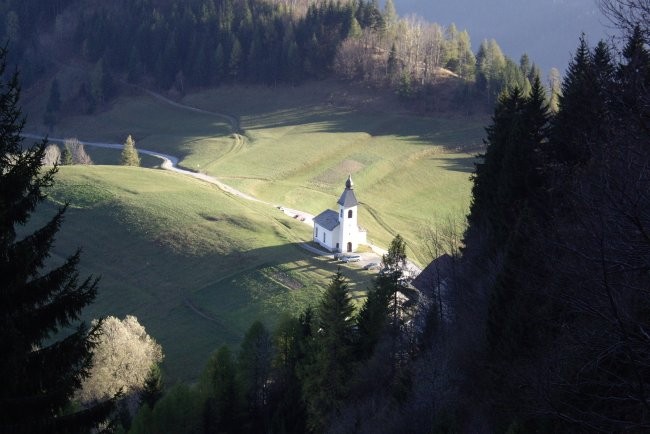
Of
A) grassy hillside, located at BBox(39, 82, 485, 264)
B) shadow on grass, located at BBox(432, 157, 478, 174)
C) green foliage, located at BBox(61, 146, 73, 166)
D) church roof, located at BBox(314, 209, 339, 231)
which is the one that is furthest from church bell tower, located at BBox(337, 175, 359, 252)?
green foliage, located at BBox(61, 146, 73, 166)

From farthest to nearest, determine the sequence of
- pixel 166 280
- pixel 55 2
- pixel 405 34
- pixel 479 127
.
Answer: pixel 55 2, pixel 405 34, pixel 479 127, pixel 166 280

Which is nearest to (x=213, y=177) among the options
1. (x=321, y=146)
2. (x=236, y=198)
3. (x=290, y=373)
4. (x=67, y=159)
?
(x=236, y=198)

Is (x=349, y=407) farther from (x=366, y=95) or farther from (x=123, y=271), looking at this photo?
(x=366, y=95)

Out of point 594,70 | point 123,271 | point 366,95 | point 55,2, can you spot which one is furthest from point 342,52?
point 594,70

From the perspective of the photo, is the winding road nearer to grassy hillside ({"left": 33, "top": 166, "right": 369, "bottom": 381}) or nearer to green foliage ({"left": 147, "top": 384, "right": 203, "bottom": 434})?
grassy hillside ({"left": 33, "top": 166, "right": 369, "bottom": 381})

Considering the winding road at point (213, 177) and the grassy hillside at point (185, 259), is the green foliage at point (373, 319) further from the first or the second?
the grassy hillside at point (185, 259)

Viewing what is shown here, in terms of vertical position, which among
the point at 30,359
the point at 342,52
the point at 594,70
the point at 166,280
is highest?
the point at 342,52
